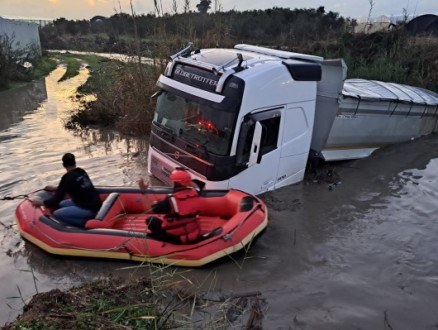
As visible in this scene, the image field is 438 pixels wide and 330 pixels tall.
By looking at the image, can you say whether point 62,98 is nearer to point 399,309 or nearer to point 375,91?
point 375,91

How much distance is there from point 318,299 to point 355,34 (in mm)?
16425

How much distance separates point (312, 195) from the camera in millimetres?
8305

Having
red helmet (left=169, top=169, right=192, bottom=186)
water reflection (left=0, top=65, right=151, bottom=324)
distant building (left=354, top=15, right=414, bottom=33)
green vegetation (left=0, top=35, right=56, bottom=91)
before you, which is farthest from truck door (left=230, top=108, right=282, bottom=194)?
green vegetation (left=0, top=35, right=56, bottom=91)

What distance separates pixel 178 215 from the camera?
18.2 ft

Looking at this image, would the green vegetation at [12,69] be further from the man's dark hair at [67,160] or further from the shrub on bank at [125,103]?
the man's dark hair at [67,160]

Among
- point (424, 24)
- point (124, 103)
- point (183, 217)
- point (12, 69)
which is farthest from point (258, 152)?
point (12, 69)

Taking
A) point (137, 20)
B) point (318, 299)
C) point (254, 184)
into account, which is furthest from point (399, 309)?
point (137, 20)

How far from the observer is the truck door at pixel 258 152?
6.89 metres

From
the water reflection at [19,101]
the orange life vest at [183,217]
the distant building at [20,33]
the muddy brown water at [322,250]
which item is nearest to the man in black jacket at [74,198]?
the muddy brown water at [322,250]

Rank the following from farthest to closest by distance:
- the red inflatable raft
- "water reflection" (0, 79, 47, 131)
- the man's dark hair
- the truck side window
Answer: "water reflection" (0, 79, 47, 131), the truck side window, the man's dark hair, the red inflatable raft

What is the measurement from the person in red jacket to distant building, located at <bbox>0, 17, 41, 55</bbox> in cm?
2400

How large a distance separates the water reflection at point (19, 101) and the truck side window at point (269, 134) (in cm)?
977

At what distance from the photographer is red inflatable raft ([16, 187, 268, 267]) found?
555 cm

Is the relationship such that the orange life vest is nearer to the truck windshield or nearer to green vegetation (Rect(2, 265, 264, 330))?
green vegetation (Rect(2, 265, 264, 330))
